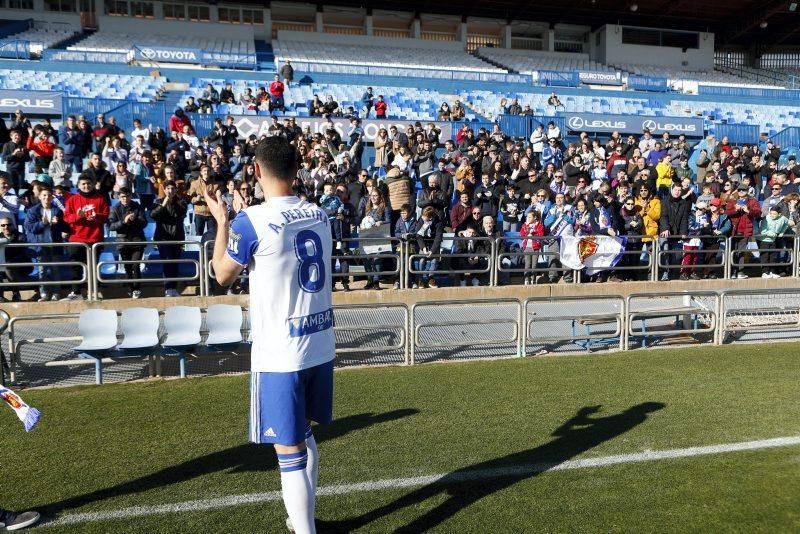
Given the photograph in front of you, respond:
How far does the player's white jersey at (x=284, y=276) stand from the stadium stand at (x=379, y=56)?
29.5 meters

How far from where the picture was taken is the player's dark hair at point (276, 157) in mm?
3309

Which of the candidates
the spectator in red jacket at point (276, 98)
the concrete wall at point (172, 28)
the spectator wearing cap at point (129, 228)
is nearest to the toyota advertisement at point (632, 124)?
the spectator in red jacket at point (276, 98)

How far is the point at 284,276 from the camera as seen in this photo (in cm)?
331

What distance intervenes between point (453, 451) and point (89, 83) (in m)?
21.6

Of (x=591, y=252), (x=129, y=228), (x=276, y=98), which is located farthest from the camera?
(x=276, y=98)

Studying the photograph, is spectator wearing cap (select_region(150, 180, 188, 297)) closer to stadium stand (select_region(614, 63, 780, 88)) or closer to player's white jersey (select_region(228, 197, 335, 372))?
player's white jersey (select_region(228, 197, 335, 372))

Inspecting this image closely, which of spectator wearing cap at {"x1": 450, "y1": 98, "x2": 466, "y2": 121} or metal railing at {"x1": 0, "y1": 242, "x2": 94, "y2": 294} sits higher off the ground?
spectator wearing cap at {"x1": 450, "y1": 98, "x2": 466, "y2": 121}

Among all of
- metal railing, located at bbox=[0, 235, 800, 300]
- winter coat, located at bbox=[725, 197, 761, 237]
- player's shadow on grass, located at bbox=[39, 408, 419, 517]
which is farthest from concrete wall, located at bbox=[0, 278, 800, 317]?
player's shadow on grass, located at bbox=[39, 408, 419, 517]

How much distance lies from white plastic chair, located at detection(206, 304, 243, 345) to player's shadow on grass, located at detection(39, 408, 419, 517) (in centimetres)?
A: 245

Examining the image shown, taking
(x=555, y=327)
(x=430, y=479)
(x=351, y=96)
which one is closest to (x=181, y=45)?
(x=351, y=96)

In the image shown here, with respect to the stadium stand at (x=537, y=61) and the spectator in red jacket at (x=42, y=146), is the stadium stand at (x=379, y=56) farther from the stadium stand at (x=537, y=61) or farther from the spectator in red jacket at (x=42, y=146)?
the spectator in red jacket at (x=42, y=146)

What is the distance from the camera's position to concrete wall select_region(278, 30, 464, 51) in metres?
36.3

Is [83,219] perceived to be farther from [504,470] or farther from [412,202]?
[504,470]

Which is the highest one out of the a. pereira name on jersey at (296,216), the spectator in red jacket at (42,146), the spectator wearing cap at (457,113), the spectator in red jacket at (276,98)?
the spectator in red jacket at (276,98)
